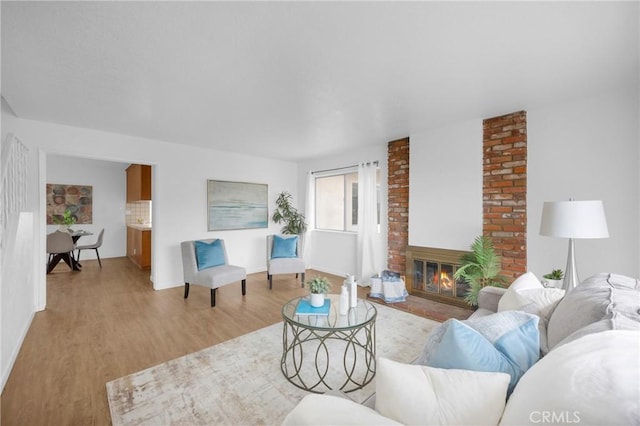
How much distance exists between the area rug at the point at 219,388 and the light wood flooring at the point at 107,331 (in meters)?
0.13

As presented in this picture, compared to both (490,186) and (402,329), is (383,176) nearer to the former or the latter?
(490,186)

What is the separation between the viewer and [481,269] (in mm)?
3158

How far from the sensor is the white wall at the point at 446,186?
3.39 metres

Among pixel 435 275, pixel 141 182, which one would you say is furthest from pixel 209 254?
pixel 435 275

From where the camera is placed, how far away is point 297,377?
210 cm

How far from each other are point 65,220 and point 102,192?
1155 millimetres

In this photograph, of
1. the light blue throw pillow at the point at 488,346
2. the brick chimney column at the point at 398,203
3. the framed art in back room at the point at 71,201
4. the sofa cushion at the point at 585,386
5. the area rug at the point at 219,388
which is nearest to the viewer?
the sofa cushion at the point at 585,386

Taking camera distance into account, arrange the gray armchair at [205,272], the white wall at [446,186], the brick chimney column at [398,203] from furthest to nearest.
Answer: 1. the brick chimney column at [398,203]
2. the gray armchair at [205,272]
3. the white wall at [446,186]

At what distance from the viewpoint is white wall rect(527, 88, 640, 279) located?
250cm

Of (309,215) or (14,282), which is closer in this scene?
(14,282)

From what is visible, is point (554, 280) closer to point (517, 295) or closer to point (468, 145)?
point (517, 295)

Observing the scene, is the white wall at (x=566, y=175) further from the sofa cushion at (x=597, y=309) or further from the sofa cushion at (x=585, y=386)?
the sofa cushion at (x=585, y=386)

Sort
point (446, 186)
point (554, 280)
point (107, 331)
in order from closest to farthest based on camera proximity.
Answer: point (554, 280), point (107, 331), point (446, 186)

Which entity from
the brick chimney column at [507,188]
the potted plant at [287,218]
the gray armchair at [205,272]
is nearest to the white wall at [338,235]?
the potted plant at [287,218]
